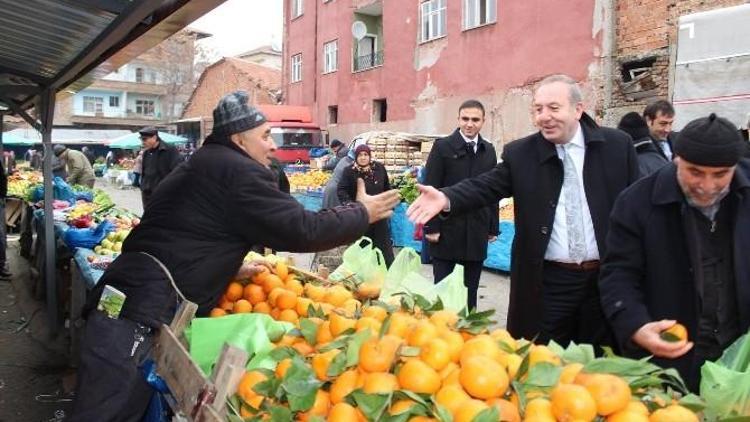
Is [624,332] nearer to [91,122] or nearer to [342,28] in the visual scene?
[342,28]

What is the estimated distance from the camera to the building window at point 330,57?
27000 mm

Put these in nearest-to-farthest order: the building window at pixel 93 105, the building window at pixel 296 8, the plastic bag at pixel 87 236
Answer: the plastic bag at pixel 87 236
the building window at pixel 296 8
the building window at pixel 93 105

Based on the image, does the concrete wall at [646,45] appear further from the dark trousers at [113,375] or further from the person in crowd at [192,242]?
the dark trousers at [113,375]

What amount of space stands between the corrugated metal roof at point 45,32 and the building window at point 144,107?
59.9 meters

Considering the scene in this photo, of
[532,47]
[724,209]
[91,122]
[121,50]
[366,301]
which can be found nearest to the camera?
[724,209]

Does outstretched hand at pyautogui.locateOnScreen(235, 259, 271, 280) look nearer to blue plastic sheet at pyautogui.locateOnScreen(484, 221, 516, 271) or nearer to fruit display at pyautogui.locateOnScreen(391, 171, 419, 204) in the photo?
blue plastic sheet at pyautogui.locateOnScreen(484, 221, 516, 271)

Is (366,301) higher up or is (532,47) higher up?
(532,47)

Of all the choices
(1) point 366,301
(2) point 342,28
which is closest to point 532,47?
(2) point 342,28

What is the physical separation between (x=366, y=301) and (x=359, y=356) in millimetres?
989

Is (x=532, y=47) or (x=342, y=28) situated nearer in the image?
(x=532, y=47)

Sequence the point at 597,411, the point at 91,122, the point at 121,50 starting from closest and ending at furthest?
the point at 597,411, the point at 121,50, the point at 91,122

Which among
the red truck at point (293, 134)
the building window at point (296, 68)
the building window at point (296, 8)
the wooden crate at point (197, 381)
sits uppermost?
the building window at point (296, 8)

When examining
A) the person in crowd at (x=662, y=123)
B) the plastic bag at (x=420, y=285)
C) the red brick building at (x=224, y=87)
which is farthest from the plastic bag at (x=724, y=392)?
the red brick building at (x=224, y=87)

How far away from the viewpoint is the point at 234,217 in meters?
2.55
